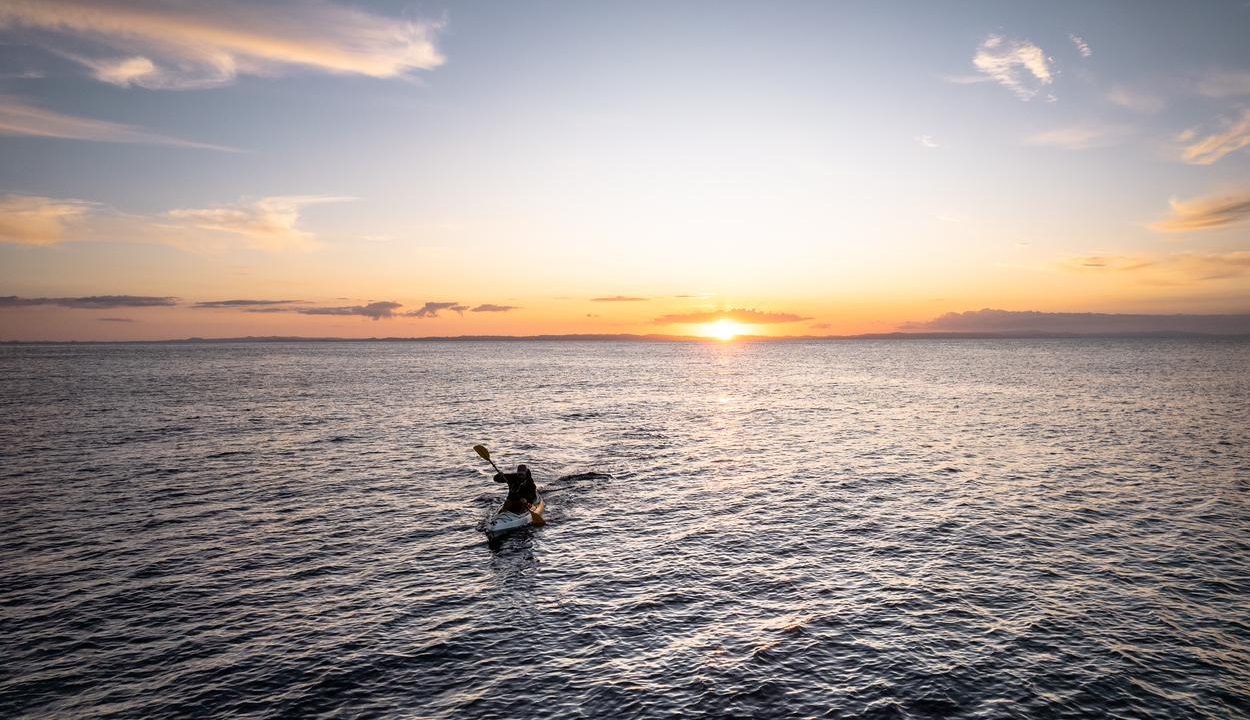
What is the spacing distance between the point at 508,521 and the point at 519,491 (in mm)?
2393

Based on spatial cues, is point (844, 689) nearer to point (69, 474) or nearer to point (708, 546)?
point (708, 546)

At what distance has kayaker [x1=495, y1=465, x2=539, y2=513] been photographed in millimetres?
36531

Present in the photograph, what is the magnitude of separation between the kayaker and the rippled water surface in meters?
1.68

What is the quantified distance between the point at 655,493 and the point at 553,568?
611 inches

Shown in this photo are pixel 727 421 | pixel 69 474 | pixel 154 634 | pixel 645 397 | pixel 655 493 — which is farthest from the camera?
pixel 645 397

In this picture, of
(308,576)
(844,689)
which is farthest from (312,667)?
(844,689)

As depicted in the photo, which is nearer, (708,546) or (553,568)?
(553,568)

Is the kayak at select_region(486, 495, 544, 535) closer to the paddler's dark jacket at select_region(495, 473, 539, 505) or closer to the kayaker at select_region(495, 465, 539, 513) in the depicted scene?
the kayaker at select_region(495, 465, 539, 513)

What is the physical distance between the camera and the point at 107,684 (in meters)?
19.8

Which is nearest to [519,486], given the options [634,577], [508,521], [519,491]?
[519,491]

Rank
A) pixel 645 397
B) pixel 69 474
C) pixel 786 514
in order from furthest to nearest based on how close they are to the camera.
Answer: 1. pixel 645 397
2. pixel 69 474
3. pixel 786 514

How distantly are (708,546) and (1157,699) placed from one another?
18475mm

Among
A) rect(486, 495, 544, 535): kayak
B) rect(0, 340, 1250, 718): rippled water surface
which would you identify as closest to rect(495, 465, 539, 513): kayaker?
rect(486, 495, 544, 535): kayak

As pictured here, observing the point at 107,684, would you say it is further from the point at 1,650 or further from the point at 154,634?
the point at 1,650
